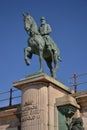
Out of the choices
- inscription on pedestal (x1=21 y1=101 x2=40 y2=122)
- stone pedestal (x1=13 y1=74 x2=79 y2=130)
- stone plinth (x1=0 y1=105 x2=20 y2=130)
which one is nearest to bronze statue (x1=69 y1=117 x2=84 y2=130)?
stone pedestal (x1=13 y1=74 x2=79 y2=130)

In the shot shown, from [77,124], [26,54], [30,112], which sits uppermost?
[26,54]

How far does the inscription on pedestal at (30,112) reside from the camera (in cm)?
1547

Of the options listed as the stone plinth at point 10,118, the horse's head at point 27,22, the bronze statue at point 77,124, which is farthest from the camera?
the stone plinth at point 10,118

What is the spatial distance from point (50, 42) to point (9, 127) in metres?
4.34

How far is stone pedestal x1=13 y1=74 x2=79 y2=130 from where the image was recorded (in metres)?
15.4

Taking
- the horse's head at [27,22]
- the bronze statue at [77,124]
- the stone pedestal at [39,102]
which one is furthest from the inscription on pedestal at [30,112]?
the horse's head at [27,22]

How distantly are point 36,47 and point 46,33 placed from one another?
0.94 m

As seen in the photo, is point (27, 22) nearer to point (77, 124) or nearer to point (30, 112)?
point (30, 112)

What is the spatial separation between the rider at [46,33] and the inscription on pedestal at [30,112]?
9.45 feet

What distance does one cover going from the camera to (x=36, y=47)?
1697 centimetres

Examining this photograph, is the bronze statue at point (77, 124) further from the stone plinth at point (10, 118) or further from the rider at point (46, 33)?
the rider at point (46, 33)

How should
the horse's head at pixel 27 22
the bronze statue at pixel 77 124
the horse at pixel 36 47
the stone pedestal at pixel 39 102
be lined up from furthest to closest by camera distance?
the horse's head at pixel 27 22 < the horse at pixel 36 47 < the bronze statue at pixel 77 124 < the stone pedestal at pixel 39 102

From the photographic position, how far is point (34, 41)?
17.0 meters

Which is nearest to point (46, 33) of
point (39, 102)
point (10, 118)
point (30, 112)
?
point (39, 102)
